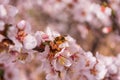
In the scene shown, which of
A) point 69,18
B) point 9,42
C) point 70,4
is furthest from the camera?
point 69,18

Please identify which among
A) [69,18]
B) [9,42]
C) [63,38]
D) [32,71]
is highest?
[69,18]

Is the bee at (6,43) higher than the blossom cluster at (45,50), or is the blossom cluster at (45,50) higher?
the blossom cluster at (45,50)

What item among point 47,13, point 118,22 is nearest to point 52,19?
point 47,13

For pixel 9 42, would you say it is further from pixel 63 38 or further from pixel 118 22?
pixel 118 22

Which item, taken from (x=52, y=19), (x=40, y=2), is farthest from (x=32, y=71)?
(x=40, y=2)

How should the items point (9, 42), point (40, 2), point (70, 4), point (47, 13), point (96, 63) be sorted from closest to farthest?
1. point (9, 42)
2. point (96, 63)
3. point (70, 4)
4. point (40, 2)
5. point (47, 13)

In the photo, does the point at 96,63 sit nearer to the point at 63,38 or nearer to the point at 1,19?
the point at 63,38

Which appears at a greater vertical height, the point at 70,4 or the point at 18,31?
the point at 70,4

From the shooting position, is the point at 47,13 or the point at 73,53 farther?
the point at 47,13

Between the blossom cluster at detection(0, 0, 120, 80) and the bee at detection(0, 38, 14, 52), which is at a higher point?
the blossom cluster at detection(0, 0, 120, 80)
